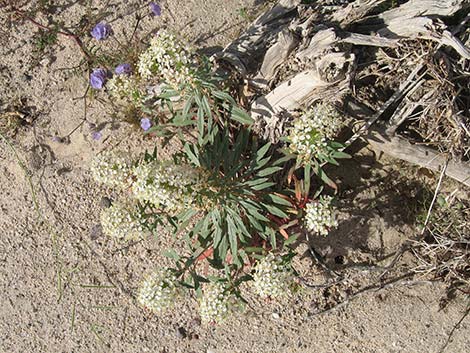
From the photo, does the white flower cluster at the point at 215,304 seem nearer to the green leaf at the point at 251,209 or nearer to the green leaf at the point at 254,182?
the green leaf at the point at 251,209

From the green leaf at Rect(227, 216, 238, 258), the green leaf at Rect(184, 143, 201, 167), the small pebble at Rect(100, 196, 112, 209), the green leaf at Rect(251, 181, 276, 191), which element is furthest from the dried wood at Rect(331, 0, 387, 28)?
the small pebble at Rect(100, 196, 112, 209)

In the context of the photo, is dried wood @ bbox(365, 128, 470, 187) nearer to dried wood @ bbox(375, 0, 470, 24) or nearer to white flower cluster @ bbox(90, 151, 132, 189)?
dried wood @ bbox(375, 0, 470, 24)

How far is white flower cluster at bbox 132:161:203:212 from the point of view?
332 cm

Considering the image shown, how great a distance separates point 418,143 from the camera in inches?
158

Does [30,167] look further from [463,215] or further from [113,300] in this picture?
[463,215]

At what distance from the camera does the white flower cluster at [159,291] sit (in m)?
3.46

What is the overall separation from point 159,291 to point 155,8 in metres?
2.46

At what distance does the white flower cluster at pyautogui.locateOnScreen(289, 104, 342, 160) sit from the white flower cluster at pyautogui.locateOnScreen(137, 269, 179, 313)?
124 centimetres

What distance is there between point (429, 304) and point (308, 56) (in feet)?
7.70

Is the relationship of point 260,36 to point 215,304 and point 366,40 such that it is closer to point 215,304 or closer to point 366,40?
point 366,40

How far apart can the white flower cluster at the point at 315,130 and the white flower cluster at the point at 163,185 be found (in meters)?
0.77

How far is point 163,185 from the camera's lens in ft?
11.0

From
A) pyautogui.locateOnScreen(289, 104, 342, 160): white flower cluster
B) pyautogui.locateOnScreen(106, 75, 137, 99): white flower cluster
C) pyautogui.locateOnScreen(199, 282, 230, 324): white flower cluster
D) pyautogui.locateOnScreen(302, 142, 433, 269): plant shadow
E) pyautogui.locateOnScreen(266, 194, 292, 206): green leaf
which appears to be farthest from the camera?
pyautogui.locateOnScreen(302, 142, 433, 269): plant shadow

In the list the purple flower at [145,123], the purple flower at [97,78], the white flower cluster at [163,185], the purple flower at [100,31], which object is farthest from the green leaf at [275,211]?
the purple flower at [100,31]
